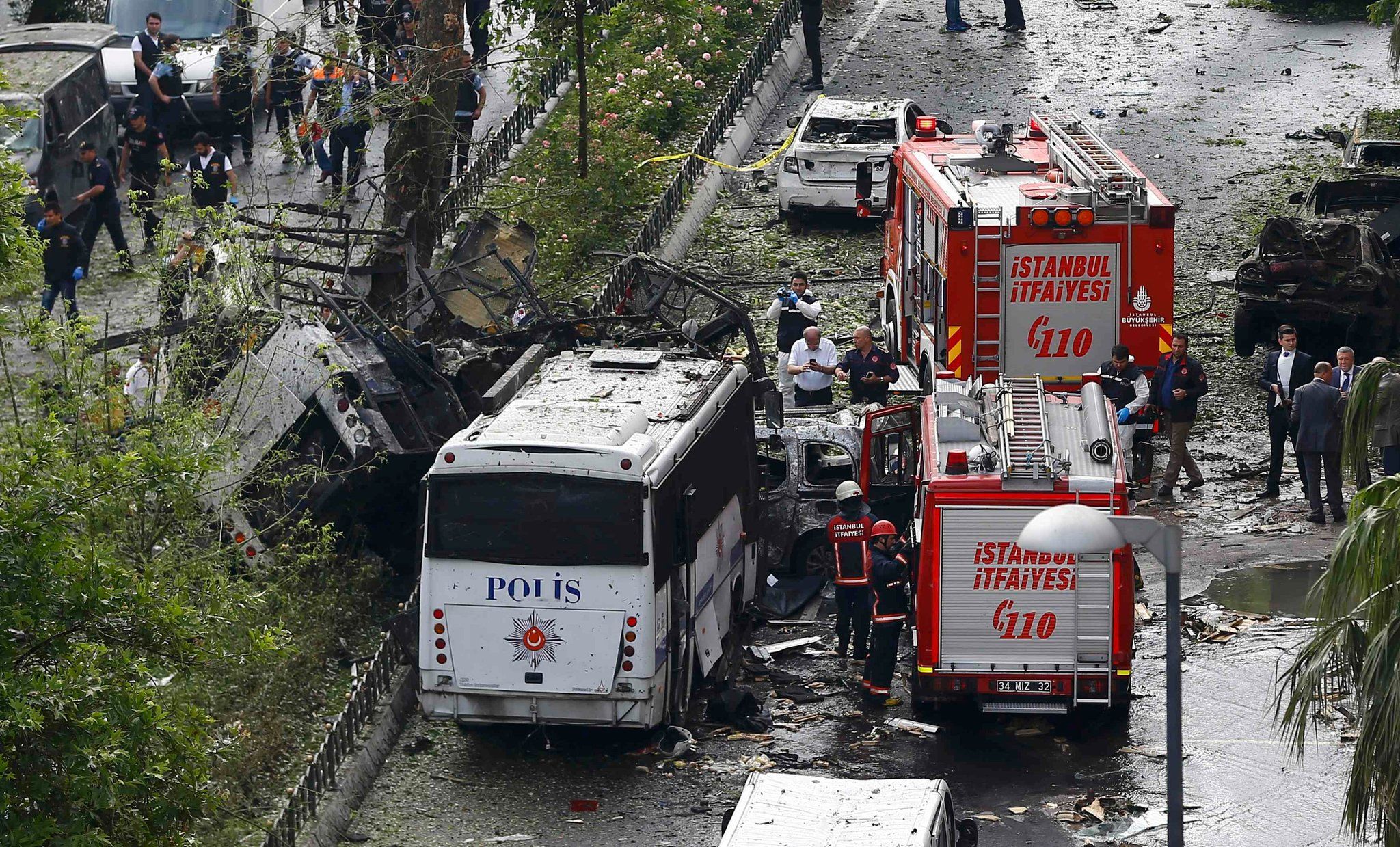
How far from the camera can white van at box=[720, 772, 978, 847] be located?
10688mm

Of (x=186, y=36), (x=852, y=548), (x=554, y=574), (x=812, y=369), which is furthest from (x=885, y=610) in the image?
(x=186, y=36)

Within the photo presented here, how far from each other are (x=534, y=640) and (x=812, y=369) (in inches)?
294

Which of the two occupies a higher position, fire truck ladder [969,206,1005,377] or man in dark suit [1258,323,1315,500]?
fire truck ladder [969,206,1005,377]

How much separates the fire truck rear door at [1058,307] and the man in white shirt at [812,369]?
234cm

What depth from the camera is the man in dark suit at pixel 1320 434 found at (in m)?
18.7

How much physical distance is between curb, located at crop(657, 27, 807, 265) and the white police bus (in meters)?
11.9

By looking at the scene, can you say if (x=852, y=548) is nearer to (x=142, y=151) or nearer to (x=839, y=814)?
(x=839, y=814)

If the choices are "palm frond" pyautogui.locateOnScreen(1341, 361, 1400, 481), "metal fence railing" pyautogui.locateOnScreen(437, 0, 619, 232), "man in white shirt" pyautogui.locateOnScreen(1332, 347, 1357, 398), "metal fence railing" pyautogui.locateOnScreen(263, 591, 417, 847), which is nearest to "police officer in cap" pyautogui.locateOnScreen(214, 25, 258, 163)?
"metal fence railing" pyautogui.locateOnScreen(437, 0, 619, 232)

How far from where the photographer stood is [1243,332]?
23.3 metres

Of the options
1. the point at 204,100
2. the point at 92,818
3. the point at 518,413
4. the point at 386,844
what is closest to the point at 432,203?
the point at 204,100

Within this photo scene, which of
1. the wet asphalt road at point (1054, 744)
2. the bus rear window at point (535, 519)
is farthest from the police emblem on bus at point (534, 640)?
the wet asphalt road at point (1054, 744)

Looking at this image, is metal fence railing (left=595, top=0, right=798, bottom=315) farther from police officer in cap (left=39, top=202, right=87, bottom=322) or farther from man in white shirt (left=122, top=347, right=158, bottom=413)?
police officer in cap (left=39, top=202, right=87, bottom=322)

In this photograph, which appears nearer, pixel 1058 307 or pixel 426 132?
pixel 1058 307

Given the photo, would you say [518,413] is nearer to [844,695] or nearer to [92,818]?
[844,695]
